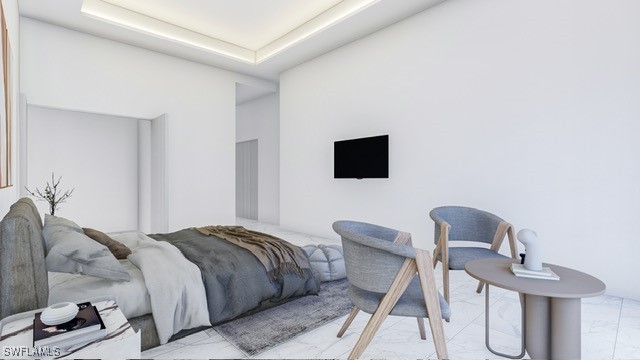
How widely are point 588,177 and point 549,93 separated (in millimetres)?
917

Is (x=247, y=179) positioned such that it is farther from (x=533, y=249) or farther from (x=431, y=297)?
(x=533, y=249)

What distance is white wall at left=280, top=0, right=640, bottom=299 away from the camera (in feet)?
9.63

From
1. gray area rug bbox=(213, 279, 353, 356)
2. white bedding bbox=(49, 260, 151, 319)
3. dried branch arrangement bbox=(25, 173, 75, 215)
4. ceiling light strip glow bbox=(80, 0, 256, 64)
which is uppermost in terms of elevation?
ceiling light strip glow bbox=(80, 0, 256, 64)

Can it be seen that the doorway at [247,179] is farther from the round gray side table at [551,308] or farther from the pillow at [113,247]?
the round gray side table at [551,308]

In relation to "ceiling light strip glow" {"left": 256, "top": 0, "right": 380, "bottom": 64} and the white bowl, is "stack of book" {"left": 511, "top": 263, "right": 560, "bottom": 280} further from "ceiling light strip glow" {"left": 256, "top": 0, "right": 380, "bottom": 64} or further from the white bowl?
"ceiling light strip glow" {"left": 256, "top": 0, "right": 380, "bottom": 64}

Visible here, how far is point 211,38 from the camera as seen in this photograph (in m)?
5.66

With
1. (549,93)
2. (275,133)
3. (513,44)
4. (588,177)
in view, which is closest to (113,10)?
(275,133)

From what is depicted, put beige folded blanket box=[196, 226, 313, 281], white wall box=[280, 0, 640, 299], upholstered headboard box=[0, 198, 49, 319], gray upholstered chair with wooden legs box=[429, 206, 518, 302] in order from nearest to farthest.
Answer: upholstered headboard box=[0, 198, 49, 319] < beige folded blanket box=[196, 226, 313, 281] < gray upholstered chair with wooden legs box=[429, 206, 518, 302] < white wall box=[280, 0, 640, 299]

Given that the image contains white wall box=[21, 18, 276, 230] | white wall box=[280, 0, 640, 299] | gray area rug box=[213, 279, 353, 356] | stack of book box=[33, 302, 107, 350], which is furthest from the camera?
white wall box=[21, 18, 276, 230]

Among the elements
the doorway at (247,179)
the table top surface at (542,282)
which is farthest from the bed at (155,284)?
the doorway at (247,179)

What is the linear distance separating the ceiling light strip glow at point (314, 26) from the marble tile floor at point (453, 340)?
3837 millimetres

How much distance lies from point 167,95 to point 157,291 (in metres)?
4.60

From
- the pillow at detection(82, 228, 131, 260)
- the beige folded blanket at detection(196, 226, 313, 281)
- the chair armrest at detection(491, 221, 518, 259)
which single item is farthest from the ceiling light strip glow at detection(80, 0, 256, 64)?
the chair armrest at detection(491, 221, 518, 259)

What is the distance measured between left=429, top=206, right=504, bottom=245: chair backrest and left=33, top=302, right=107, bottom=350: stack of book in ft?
8.78
